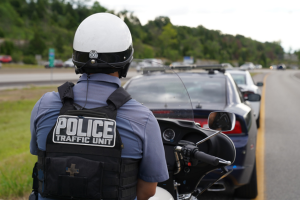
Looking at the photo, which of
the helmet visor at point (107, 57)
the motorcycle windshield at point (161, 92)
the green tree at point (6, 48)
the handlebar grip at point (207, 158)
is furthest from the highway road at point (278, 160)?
the green tree at point (6, 48)

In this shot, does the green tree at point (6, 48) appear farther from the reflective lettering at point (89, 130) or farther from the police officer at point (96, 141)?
the reflective lettering at point (89, 130)

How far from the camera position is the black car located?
395cm

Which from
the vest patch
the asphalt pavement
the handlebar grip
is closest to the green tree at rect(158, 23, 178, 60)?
the asphalt pavement

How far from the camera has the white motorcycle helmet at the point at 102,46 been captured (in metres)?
1.95

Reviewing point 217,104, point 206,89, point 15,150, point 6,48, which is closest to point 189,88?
point 206,89

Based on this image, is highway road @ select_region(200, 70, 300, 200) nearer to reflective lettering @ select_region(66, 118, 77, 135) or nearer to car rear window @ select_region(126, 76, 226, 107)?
car rear window @ select_region(126, 76, 226, 107)

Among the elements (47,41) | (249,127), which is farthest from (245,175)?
(47,41)

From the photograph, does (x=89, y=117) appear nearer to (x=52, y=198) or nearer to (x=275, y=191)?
(x=52, y=198)

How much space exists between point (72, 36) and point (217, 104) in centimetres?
9496

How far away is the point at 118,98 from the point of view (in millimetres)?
1789

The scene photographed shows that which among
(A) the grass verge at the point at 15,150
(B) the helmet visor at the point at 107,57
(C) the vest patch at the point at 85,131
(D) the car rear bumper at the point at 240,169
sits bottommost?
(A) the grass verge at the point at 15,150

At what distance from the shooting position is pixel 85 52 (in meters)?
1.98

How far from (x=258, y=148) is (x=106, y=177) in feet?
21.0

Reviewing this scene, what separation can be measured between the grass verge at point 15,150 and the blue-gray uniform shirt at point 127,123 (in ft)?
9.09
